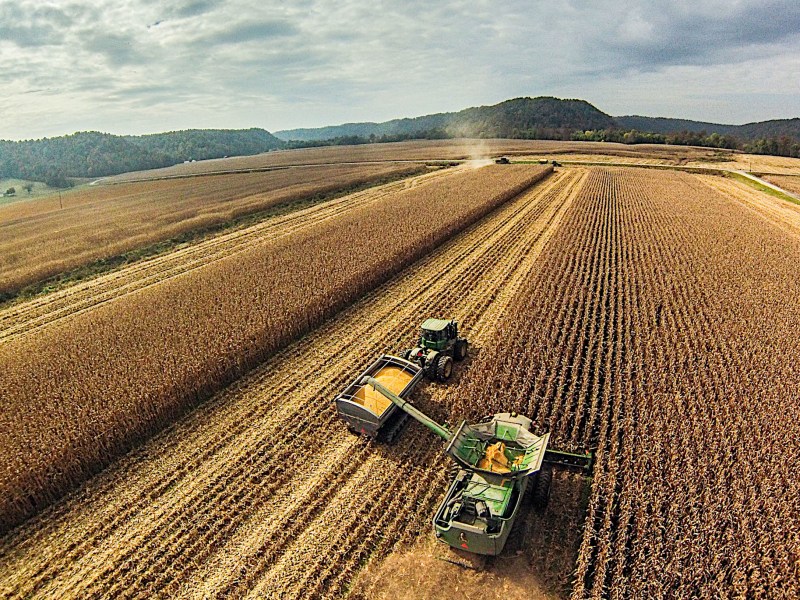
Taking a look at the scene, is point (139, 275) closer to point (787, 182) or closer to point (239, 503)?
point (239, 503)

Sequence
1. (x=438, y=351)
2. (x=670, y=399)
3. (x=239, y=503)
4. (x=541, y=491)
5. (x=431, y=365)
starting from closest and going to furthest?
(x=541, y=491) → (x=239, y=503) → (x=670, y=399) → (x=431, y=365) → (x=438, y=351)

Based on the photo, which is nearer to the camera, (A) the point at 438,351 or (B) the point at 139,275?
(A) the point at 438,351

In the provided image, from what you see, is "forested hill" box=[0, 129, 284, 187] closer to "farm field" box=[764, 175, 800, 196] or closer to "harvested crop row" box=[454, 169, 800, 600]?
"harvested crop row" box=[454, 169, 800, 600]

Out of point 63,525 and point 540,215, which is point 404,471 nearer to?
point 63,525

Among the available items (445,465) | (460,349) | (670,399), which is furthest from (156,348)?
(670,399)

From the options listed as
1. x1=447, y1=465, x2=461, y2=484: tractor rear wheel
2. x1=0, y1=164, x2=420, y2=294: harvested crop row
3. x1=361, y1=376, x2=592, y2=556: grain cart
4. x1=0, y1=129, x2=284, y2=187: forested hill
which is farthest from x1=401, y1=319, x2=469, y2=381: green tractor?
x1=0, y1=129, x2=284, y2=187: forested hill

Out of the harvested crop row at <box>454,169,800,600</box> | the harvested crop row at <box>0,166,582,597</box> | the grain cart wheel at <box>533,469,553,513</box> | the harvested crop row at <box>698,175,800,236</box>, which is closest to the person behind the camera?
the harvested crop row at <box>454,169,800,600</box>

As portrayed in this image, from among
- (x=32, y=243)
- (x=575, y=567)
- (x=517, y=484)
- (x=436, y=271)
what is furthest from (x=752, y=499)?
(x=32, y=243)
